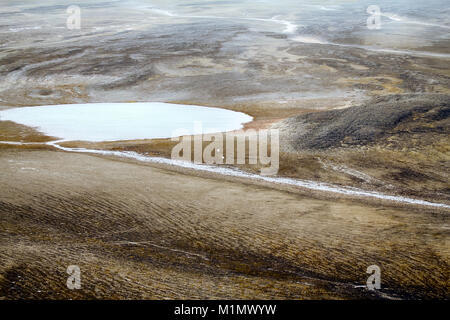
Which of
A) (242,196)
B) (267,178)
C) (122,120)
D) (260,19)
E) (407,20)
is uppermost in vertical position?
(260,19)

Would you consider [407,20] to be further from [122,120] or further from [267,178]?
[267,178]

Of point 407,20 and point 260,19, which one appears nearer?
point 407,20

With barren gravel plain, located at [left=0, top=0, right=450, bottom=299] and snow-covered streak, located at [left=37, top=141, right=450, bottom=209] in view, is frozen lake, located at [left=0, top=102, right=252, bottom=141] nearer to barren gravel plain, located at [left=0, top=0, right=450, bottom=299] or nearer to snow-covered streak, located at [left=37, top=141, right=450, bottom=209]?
barren gravel plain, located at [left=0, top=0, right=450, bottom=299]

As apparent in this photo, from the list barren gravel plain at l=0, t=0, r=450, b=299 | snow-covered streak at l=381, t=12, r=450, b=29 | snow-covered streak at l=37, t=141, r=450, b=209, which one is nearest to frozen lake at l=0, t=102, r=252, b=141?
barren gravel plain at l=0, t=0, r=450, b=299

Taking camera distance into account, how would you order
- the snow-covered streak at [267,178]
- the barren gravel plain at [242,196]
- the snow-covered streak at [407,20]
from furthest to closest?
the snow-covered streak at [407,20]
the snow-covered streak at [267,178]
the barren gravel plain at [242,196]

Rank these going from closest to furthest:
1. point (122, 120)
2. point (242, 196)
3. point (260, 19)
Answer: point (242, 196)
point (122, 120)
point (260, 19)

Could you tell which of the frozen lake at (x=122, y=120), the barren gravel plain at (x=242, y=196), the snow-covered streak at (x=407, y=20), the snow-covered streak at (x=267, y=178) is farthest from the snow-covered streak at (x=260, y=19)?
the snow-covered streak at (x=267, y=178)

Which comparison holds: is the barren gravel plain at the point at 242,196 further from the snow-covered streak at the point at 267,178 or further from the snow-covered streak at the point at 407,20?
the snow-covered streak at the point at 407,20

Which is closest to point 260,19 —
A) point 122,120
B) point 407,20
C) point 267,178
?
point 407,20

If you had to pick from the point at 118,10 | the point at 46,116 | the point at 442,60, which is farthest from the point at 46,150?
the point at 118,10
